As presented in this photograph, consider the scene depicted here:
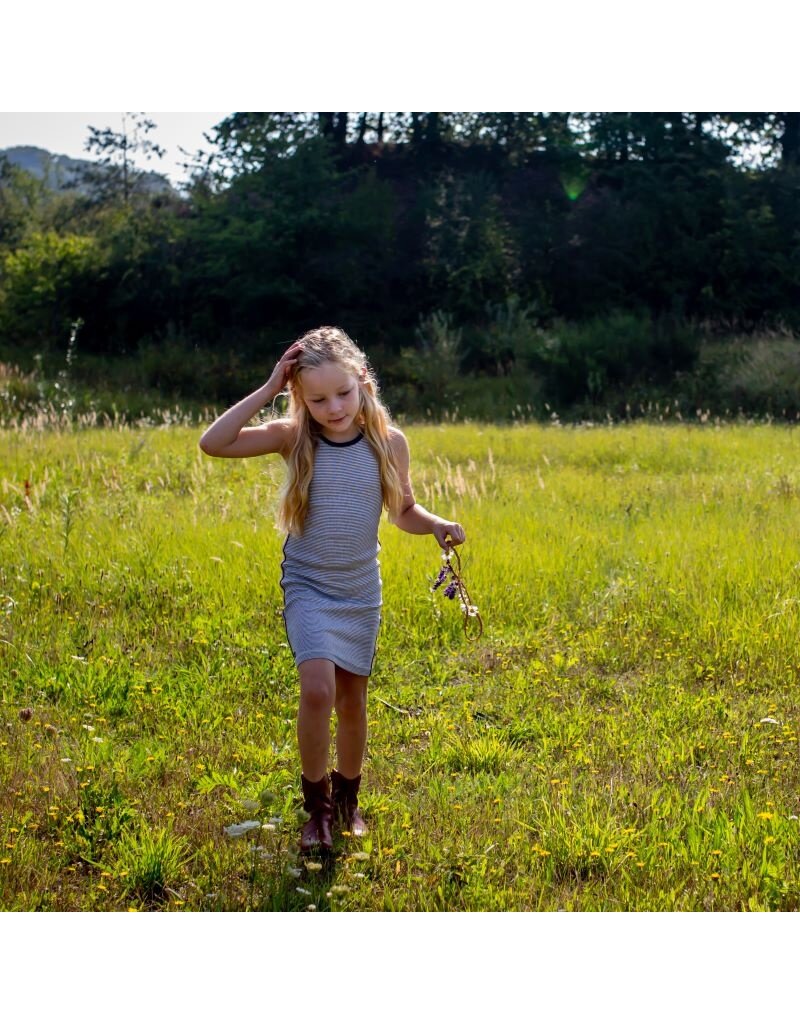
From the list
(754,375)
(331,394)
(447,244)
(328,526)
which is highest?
(447,244)

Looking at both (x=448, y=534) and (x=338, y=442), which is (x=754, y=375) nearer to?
(x=448, y=534)

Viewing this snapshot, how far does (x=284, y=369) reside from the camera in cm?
390

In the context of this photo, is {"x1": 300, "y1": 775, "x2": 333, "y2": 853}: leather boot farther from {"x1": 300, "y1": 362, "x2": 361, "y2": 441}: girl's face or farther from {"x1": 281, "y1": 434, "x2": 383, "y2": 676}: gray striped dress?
{"x1": 300, "y1": 362, "x2": 361, "y2": 441}: girl's face

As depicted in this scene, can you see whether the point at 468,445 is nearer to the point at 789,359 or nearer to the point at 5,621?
the point at 5,621

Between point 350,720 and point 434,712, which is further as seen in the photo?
point 434,712

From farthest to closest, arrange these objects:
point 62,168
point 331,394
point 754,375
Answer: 1. point 62,168
2. point 754,375
3. point 331,394

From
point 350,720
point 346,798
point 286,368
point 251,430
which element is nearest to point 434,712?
→ point 346,798

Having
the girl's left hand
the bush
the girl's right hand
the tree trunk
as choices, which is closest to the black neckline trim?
the girl's right hand

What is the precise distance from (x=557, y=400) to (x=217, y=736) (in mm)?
19660

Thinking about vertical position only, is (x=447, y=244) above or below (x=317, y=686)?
above

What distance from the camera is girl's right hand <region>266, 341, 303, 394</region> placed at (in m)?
3.85

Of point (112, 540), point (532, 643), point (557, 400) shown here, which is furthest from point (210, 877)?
point (557, 400)

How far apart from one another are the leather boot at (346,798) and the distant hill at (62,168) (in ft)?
102

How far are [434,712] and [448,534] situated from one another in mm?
1392
